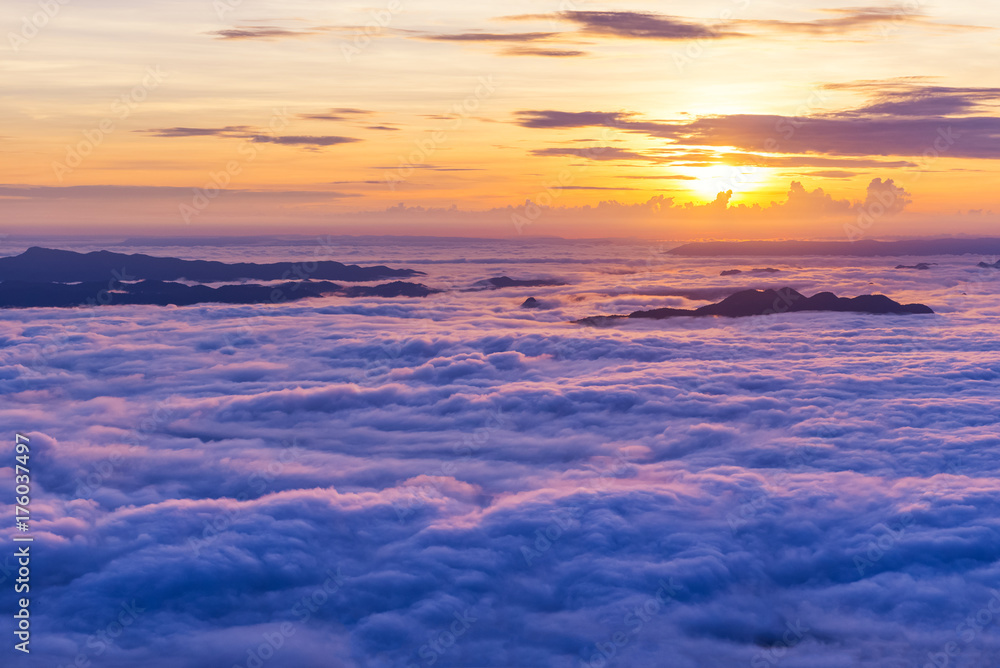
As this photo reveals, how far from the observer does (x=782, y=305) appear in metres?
146

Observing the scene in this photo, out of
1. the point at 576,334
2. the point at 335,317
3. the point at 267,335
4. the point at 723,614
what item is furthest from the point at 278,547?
the point at 335,317

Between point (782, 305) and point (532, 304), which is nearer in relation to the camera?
point (782, 305)

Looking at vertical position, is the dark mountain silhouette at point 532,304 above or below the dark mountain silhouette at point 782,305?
below

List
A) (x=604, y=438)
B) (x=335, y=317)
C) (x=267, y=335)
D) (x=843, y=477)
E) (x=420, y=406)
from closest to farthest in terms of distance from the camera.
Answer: (x=843, y=477)
(x=604, y=438)
(x=420, y=406)
(x=267, y=335)
(x=335, y=317)

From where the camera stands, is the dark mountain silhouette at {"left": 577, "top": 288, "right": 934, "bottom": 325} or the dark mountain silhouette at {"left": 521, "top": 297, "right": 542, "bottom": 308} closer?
the dark mountain silhouette at {"left": 577, "top": 288, "right": 934, "bottom": 325}

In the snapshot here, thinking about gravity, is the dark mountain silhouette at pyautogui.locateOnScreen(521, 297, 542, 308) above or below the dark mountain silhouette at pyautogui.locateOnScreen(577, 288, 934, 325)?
below

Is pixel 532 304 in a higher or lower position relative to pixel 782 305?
lower

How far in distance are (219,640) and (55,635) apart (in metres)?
6.76

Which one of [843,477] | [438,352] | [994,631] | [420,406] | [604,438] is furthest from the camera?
[438,352]

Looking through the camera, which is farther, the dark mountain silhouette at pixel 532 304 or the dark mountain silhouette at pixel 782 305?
the dark mountain silhouette at pixel 532 304

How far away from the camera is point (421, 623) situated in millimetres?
31734

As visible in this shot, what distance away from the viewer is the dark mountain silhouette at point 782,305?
140000 millimetres

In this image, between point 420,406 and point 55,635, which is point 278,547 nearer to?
point 55,635

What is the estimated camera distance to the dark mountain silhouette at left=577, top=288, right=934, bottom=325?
140000mm
